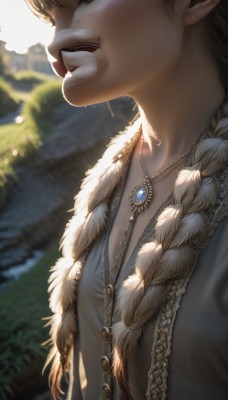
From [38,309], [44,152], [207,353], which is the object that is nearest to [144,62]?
[207,353]

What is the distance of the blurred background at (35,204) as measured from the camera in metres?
3.16

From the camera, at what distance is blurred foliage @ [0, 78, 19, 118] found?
8570mm

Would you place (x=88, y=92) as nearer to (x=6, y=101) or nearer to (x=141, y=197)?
(x=141, y=197)

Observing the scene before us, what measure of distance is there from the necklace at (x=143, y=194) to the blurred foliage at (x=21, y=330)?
2029mm

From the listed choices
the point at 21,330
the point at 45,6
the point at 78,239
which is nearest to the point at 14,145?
the point at 21,330

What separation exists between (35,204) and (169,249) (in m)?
Answer: 4.09

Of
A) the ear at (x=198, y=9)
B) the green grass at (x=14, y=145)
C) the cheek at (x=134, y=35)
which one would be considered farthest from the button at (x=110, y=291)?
the green grass at (x=14, y=145)

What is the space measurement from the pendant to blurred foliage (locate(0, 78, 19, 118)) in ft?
24.6

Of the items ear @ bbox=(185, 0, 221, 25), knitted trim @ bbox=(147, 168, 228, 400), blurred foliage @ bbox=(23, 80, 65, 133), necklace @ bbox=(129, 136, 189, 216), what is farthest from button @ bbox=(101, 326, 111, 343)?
blurred foliage @ bbox=(23, 80, 65, 133)

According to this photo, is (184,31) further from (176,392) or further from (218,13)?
(176,392)

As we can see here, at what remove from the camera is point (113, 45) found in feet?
3.31

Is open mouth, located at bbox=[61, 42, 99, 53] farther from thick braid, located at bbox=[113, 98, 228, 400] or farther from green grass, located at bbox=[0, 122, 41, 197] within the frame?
green grass, located at bbox=[0, 122, 41, 197]

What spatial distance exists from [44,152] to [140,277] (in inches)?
185

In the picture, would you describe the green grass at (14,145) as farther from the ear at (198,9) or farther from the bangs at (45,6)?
the ear at (198,9)
